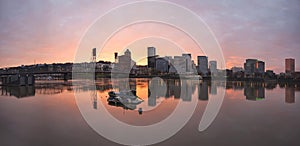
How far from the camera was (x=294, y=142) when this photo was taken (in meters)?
4.63

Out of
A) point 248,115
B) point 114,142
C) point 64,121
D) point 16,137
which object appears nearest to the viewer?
point 114,142

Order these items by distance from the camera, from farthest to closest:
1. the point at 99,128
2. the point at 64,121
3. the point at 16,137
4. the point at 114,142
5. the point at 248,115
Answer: the point at 248,115, the point at 64,121, the point at 99,128, the point at 16,137, the point at 114,142

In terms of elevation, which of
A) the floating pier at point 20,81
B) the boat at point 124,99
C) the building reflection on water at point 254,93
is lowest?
the building reflection on water at point 254,93

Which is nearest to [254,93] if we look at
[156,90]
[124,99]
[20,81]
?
[156,90]

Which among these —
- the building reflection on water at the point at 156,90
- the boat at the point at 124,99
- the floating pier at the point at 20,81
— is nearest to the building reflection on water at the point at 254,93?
the building reflection on water at the point at 156,90

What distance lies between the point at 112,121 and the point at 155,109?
2058 millimetres

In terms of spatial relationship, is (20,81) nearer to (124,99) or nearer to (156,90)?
(156,90)

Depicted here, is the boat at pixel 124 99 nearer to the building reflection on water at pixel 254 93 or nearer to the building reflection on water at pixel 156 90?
the building reflection on water at pixel 156 90

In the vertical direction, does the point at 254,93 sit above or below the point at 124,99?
below

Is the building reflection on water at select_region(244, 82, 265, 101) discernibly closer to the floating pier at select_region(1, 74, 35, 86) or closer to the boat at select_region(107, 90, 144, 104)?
the boat at select_region(107, 90, 144, 104)

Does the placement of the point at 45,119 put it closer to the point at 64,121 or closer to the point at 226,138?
the point at 64,121

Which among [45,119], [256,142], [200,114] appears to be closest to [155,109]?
[200,114]

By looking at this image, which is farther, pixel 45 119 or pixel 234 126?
pixel 45 119

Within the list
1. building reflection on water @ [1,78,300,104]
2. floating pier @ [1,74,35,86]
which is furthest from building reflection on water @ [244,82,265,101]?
floating pier @ [1,74,35,86]
